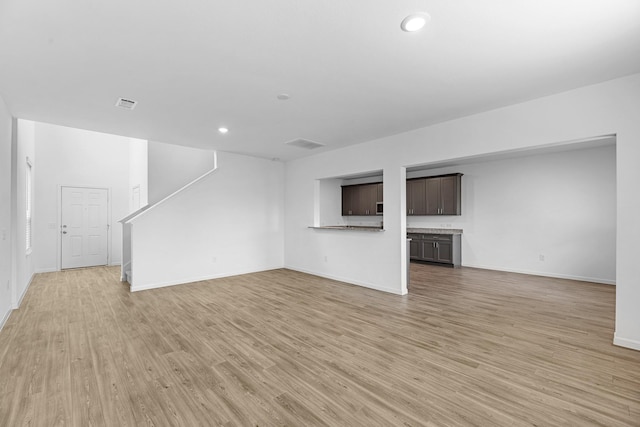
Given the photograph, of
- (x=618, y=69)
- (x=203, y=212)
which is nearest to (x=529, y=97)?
(x=618, y=69)

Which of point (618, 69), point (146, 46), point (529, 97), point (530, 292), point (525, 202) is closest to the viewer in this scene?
point (146, 46)

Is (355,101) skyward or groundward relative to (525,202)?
skyward

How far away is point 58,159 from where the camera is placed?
679 centimetres

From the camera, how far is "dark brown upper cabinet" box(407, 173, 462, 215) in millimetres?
6891

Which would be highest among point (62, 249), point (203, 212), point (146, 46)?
point (146, 46)

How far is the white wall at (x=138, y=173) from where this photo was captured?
6791 millimetres

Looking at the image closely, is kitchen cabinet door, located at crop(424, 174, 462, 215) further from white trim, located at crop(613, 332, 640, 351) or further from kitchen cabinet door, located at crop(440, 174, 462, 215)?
white trim, located at crop(613, 332, 640, 351)

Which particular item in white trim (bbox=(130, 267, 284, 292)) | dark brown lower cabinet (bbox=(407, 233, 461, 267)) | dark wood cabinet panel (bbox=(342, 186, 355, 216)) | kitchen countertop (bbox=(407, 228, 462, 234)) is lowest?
white trim (bbox=(130, 267, 284, 292))

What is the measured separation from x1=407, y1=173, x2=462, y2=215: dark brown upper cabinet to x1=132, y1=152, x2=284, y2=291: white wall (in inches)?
139

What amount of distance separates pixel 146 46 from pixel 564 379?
165 inches

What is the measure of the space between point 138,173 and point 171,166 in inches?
36.1

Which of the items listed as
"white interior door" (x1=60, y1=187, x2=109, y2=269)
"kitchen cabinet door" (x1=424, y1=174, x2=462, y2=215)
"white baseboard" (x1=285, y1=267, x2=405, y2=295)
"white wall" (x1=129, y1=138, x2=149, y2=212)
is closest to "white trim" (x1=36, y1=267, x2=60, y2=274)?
"white interior door" (x1=60, y1=187, x2=109, y2=269)

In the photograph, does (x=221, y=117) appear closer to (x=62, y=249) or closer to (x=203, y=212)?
(x=203, y=212)

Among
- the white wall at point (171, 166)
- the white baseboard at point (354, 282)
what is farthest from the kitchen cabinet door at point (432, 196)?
the white wall at point (171, 166)
